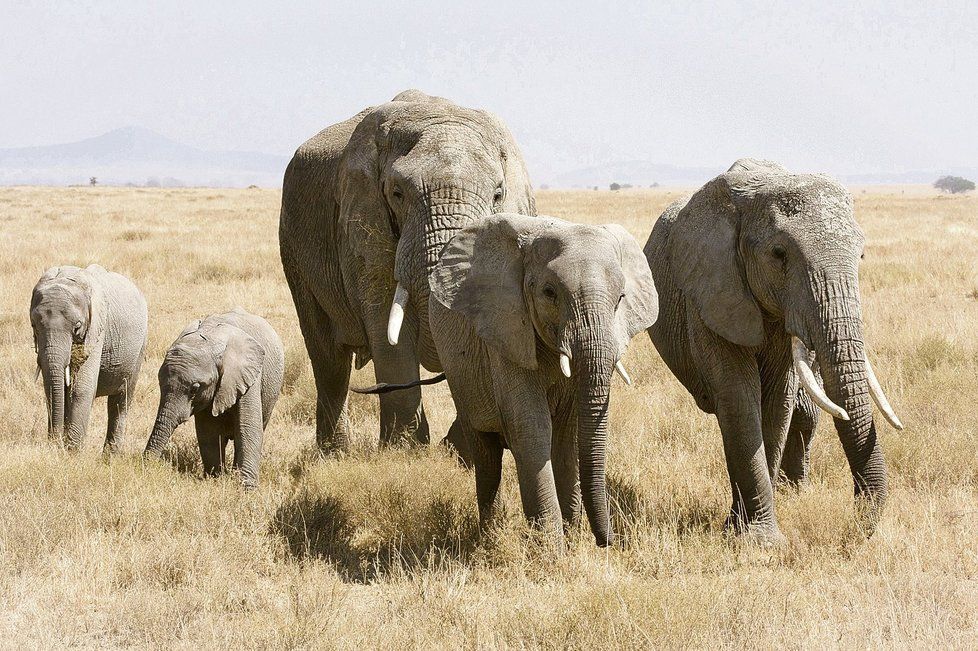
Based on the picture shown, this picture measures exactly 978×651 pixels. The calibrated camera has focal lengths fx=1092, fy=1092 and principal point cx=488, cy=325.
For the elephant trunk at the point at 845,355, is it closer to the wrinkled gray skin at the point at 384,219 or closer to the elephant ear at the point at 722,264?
the elephant ear at the point at 722,264

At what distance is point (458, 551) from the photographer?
5.88 m

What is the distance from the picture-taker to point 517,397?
518 cm

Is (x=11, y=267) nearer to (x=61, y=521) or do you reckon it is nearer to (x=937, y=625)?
(x=61, y=521)

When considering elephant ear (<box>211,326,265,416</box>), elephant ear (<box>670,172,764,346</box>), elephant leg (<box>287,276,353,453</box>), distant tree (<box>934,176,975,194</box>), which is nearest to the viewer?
elephant ear (<box>670,172,764,346</box>)

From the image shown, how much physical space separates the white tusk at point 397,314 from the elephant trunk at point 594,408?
56.9 inches

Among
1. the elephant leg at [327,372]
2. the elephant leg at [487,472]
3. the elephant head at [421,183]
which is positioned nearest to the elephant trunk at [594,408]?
the elephant leg at [487,472]

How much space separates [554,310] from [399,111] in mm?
2603

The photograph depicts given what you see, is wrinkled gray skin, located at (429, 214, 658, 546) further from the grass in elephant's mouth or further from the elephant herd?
the grass in elephant's mouth

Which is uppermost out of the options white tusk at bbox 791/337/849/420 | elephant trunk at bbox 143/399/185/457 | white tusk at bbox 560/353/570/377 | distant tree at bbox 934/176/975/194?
white tusk at bbox 560/353/570/377

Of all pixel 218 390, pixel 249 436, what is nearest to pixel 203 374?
pixel 218 390

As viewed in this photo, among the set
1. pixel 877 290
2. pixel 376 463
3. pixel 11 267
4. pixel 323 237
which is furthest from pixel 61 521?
pixel 11 267

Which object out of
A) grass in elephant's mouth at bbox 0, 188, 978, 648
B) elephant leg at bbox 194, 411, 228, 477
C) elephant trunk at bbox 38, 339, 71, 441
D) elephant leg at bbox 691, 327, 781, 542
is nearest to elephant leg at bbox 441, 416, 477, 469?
grass in elephant's mouth at bbox 0, 188, 978, 648

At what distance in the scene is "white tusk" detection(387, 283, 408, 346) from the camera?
19.8 ft

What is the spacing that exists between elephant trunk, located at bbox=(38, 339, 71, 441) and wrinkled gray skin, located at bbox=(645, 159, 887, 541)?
4445 millimetres
